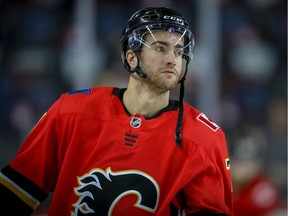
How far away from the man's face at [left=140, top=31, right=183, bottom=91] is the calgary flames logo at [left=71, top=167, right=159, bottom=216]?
1.23 feet

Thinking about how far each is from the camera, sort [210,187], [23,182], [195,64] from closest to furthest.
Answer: [210,187], [23,182], [195,64]

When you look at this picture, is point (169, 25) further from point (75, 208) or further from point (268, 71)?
point (268, 71)

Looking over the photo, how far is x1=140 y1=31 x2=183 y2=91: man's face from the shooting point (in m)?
2.59

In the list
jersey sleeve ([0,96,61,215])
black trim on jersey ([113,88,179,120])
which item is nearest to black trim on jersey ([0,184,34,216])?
jersey sleeve ([0,96,61,215])

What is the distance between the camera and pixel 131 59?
9.01ft

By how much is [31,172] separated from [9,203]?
0.49 ft

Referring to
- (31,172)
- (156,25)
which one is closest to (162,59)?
(156,25)

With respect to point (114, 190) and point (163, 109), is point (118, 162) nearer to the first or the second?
point (114, 190)

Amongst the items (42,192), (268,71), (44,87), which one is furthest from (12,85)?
(42,192)

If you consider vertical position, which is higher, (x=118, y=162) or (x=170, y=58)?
(x=170, y=58)

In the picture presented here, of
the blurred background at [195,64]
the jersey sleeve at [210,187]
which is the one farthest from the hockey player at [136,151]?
the blurred background at [195,64]

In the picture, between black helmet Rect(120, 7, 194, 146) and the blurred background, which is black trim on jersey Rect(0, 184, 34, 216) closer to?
black helmet Rect(120, 7, 194, 146)

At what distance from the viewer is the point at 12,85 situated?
211 inches

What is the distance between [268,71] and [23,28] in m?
2.13
